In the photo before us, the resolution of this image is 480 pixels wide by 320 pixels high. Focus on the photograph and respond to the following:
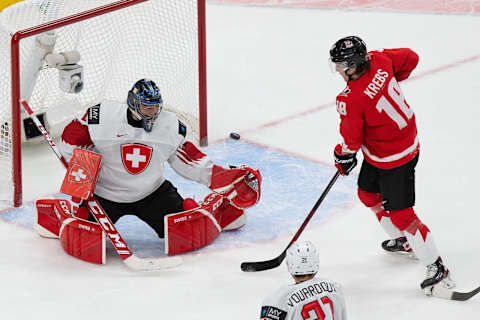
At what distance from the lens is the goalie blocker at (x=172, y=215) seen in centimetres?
443

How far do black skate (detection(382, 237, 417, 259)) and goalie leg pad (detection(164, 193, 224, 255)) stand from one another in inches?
31.5

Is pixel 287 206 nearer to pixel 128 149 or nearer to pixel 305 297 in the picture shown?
pixel 128 149

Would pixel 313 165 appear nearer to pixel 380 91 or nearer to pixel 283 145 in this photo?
pixel 283 145

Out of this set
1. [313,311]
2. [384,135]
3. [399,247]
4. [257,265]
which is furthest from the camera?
[399,247]

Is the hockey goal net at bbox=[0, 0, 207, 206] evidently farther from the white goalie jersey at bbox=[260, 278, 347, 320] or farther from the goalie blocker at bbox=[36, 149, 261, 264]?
the white goalie jersey at bbox=[260, 278, 347, 320]

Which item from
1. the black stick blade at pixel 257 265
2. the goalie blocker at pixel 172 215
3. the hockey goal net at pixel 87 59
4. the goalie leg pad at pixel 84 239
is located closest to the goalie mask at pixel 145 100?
the goalie blocker at pixel 172 215

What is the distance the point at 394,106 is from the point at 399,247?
2.61ft

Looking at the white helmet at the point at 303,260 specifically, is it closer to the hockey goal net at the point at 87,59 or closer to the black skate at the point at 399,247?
the black skate at the point at 399,247

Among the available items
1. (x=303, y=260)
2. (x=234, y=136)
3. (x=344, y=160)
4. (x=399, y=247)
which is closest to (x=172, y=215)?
(x=344, y=160)

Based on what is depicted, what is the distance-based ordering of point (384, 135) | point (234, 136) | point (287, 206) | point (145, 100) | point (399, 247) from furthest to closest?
1. point (234, 136)
2. point (287, 206)
3. point (399, 247)
4. point (145, 100)
5. point (384, 135)

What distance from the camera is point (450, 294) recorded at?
414cm

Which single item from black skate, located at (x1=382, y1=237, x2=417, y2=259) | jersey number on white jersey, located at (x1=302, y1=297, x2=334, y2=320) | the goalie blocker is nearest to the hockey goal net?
the goalie blocker

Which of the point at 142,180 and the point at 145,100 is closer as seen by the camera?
the point at 145,100

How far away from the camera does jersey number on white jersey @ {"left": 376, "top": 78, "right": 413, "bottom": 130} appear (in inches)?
159
